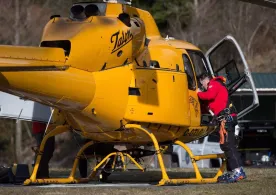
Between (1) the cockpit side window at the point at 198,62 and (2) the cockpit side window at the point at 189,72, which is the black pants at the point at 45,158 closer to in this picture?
(2) the cockpit side window at the point at 189,72

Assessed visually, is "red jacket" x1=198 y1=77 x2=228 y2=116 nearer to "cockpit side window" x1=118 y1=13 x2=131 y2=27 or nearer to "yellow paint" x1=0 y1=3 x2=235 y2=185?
"yellow paint" x1=0 y1=3 x2=235 y2=185

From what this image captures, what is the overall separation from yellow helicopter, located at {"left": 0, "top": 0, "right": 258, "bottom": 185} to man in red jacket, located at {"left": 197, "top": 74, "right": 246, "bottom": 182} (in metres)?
0.29

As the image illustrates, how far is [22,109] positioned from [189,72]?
14.2ft

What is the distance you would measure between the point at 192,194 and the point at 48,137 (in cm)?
378

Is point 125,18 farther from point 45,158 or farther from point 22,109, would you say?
point 22,109

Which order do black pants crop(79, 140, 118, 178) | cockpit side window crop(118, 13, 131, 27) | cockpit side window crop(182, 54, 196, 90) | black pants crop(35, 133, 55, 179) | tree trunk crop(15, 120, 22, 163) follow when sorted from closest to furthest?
cockpit side window crop(118, 13, 131, 27)
black pants crop(79, 140, 118, 178)
cockpit side window crop(182, 54, 196, 90)
black pants crop(35, 133, 55, 179)
tree trunk crop(15, 120, 22, 163)

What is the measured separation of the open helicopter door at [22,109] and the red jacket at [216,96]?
3871mm

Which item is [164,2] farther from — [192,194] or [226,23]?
[192,194]

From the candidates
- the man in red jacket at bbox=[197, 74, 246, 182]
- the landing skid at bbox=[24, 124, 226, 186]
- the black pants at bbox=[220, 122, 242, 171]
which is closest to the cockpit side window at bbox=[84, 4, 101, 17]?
the landing skid at bbox=[24, 124, 226, 186]

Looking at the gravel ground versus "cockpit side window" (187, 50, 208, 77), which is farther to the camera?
"cockpit side window" (187, 50, 208, 77)

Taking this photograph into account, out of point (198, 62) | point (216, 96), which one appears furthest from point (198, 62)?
point (216, 96)

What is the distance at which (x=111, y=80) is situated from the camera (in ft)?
49.1

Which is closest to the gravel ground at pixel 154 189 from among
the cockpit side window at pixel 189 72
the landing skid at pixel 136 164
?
the landing skid at pixel 136 164

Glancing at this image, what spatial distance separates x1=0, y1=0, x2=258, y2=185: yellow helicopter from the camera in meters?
14.0
